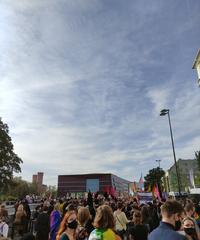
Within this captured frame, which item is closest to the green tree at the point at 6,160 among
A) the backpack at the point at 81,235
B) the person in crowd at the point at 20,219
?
the person in crowd at the point at 20,219

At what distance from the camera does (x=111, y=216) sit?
404 cm

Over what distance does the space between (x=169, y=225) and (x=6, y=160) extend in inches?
1815

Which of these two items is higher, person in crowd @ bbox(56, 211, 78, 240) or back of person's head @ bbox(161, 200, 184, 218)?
back of person's head @ bbox(161, 200, 184, 218)

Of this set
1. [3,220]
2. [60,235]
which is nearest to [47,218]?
[3,220]

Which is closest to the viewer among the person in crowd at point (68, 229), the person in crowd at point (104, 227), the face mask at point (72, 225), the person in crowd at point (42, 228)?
the person in crowd at point (104, 227)

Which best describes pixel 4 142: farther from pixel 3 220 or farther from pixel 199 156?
pixel 3 220

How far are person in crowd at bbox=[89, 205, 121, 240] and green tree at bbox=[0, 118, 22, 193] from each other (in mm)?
43893

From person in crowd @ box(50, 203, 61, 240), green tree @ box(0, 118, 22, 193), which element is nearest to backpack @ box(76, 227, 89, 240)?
Result: person in crowd @ box(50, 203, 61, 240)

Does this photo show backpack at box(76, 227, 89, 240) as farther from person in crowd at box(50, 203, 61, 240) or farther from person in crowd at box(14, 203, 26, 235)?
person in crowd at box(14, 203, 26, 235)

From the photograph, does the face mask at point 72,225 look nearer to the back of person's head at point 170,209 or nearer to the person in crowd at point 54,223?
the back of person's head at point 170,209

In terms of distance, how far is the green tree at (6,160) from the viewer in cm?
4405

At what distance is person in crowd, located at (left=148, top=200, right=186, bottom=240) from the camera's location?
3008 mm

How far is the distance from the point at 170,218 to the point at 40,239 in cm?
→ 664

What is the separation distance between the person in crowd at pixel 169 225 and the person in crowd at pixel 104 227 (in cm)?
77
